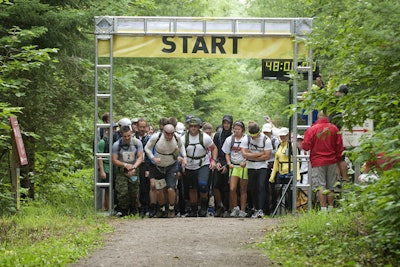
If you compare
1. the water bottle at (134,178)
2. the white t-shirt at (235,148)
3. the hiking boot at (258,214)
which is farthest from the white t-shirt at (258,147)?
the water bottle at (134,178)

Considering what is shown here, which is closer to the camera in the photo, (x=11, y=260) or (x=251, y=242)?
(x=11, y=260)

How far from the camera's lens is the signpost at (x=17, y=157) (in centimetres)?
1540

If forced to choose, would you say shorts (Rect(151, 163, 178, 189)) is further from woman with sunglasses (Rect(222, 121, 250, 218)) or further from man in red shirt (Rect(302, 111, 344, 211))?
man in red shirt (Rect(302, 111, 344, 211))

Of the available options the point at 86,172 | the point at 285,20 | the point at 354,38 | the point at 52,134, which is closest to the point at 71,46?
the point at 52,134

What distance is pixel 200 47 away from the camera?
18.9 meters

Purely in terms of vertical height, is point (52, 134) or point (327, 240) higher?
point (52, 134)

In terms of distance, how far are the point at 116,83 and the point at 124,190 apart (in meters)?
4.09

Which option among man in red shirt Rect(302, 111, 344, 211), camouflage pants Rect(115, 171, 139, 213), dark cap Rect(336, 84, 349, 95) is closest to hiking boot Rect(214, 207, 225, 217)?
camouflage pants Rect(115, 171, 139, 213)

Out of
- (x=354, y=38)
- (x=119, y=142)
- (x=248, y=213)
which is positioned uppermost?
(x=354, y=38)

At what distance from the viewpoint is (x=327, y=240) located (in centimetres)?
1229

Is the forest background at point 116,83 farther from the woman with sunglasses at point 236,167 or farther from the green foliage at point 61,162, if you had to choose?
the woman with sunglasses at point 236,167

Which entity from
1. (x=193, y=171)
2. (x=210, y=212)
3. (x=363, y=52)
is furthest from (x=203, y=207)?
(x=363, y=52)

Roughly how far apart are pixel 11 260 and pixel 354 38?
5.23 meters

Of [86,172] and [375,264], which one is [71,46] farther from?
[86,172]
